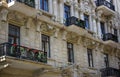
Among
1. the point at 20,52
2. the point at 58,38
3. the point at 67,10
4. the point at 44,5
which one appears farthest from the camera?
the point at 67,10

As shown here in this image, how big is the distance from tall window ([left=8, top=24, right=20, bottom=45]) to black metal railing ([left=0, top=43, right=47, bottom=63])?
5.42 ft

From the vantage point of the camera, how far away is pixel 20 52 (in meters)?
15.4

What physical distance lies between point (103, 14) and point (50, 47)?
369 inches

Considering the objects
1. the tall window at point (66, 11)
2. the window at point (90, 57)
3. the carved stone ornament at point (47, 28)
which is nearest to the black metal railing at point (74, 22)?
the tall window at point (66, 11)

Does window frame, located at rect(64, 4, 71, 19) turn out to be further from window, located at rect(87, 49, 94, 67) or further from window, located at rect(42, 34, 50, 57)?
window, located at rect(87, 49, 94, 67)

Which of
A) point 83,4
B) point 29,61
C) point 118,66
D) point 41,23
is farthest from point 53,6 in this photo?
point 118,66

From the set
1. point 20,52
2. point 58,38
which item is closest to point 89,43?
point 58,38

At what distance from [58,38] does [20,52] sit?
17.2 ft

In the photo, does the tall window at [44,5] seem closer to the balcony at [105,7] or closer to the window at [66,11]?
the window at [66,11]

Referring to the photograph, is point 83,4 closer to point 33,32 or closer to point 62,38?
point 62,38

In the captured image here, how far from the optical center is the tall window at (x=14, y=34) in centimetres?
1708

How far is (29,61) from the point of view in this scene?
1552 centimetres

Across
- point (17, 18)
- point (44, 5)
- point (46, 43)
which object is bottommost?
point (46, 43)

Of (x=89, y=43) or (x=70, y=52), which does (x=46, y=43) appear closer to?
(x=70, y=52)
